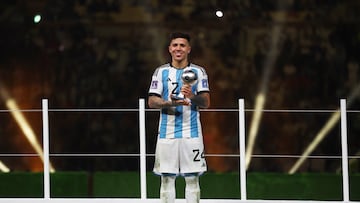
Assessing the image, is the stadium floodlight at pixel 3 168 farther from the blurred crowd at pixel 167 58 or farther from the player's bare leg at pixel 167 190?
the player's bare leg at pixel 167 190

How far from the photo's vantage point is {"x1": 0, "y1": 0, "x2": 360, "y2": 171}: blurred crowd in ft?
22.5

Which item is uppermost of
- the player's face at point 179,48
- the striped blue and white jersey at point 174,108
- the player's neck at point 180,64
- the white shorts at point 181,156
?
the player's face at point 179,48

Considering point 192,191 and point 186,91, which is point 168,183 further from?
point 186,91

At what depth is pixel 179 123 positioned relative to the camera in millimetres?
4434

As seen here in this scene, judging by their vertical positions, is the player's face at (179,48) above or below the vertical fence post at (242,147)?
above

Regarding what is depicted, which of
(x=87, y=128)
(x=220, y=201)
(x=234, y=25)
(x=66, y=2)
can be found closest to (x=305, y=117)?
(x=234, y=25)

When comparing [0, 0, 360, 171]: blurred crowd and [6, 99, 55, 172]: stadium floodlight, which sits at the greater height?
[0, 0, 360, 171]: blurred crowd

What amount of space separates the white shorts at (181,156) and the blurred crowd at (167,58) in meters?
2.55

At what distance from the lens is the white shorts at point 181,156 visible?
4.43m

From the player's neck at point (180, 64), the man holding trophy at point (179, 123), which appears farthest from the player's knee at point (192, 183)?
the player's neck at point (180, 64)

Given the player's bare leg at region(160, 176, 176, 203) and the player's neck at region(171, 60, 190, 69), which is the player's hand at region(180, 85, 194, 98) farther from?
the player's bare leg at region(160, 176, 176, 203)

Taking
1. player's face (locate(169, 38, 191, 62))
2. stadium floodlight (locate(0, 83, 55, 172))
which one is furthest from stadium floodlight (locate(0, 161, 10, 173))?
player's face (locate(169, 38, 191, 62))

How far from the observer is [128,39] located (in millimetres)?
7086

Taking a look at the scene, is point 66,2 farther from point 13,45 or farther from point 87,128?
point 87,128
